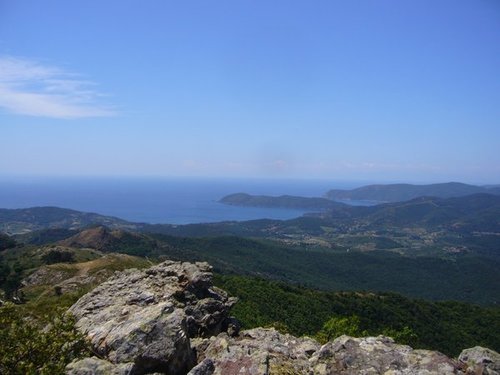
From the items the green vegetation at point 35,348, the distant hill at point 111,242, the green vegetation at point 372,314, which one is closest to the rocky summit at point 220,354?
the green vegetation at point 35,348

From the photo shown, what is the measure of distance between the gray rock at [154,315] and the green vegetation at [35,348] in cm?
175

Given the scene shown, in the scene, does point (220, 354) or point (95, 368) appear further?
point (220, 354)

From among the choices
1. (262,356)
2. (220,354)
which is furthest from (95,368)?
(262,356)

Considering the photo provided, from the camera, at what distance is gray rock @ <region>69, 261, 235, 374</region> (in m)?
17.0

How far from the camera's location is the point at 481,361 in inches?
663

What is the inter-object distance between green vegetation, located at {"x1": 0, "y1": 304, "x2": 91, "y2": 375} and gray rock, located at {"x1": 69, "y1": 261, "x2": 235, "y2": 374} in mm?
1752

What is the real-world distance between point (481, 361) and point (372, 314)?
248 ft

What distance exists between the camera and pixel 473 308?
103 metres

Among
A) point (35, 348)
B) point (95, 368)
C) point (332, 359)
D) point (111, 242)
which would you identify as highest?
point (35, 348)

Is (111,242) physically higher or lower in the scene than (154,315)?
lower

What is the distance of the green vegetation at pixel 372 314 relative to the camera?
2704 inches

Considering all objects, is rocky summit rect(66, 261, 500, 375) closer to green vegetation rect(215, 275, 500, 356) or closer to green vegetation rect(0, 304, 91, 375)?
green vegetation rect(0, 304, 91, 375)

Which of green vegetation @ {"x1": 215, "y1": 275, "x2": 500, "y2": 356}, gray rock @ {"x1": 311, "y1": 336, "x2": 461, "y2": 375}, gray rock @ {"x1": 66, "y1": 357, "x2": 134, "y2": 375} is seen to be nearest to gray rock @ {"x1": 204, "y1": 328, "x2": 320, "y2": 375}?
gray rock @ {"x1": 311, "y1": 336, "x2": 461, "y2": 375}

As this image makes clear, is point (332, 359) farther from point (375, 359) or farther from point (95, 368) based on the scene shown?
point (95, 368)
